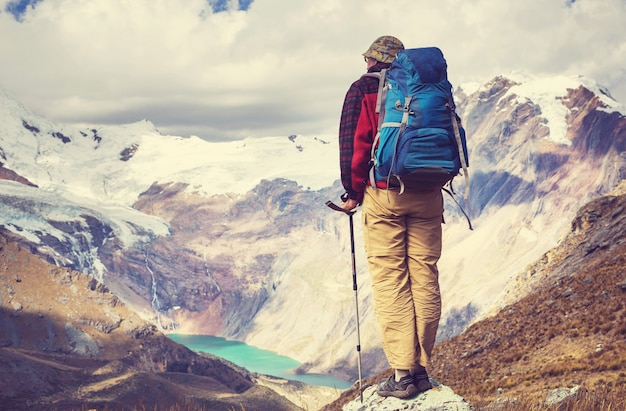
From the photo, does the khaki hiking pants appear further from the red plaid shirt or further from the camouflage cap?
the camouflage cap

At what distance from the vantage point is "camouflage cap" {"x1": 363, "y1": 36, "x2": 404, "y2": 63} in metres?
9.25

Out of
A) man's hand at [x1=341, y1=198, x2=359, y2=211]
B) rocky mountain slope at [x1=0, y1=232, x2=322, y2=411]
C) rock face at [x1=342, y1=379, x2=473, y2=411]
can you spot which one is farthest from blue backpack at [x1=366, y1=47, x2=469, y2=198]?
rocky mountain slope at [x1=0, y1=232, x2=322, y2=411]

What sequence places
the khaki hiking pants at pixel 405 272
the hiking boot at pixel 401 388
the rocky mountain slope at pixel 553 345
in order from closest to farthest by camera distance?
1. the khaki hiking pants at pixel 405 272
2. the hiking boot at pixel 401 388
3. the rocky mountain slope at pixel 553 345

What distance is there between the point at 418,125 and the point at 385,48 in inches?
55.2

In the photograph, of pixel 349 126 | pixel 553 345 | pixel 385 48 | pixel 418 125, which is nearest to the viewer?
Answer: pixel 418 125

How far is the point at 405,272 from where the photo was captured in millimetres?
9297

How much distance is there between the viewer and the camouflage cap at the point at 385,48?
9.25 m

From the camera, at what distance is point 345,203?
371 inches

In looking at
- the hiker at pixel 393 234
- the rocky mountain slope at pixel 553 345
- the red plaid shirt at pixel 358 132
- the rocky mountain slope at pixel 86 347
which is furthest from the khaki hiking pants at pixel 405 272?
the rocky mountain slope at pixel 86 347

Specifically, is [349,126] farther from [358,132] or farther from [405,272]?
[405,272]

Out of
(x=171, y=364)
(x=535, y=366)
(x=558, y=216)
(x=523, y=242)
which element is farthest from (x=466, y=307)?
(x=535, y=366)

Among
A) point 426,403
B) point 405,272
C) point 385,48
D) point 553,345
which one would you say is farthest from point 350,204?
point 553,345

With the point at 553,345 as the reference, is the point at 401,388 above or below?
above

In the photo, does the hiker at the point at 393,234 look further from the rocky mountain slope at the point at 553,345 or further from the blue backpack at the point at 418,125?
the rocky mountain slope at the point at 553,345
